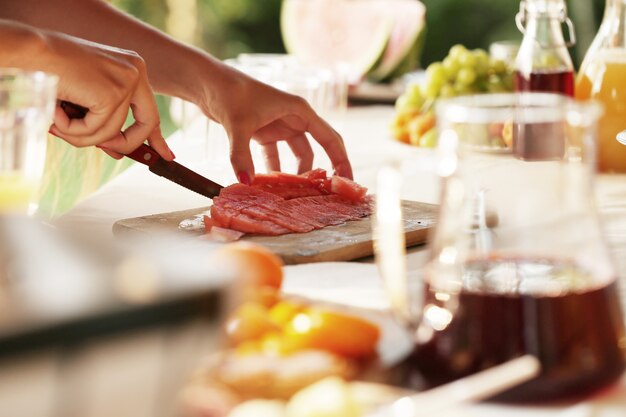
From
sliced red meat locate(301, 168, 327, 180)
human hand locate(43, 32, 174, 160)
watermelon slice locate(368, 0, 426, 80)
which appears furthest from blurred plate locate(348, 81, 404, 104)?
human hand locate(43, 32, 174, 160)

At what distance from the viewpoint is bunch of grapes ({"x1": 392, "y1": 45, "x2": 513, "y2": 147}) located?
2.27 metres

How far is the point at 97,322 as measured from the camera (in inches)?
16.0

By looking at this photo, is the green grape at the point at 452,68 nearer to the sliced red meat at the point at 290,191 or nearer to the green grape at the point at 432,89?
the green grape at the point at 432,89

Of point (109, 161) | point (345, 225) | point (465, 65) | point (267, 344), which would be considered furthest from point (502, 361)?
point (109, 161)

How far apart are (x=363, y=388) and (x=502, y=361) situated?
10cm

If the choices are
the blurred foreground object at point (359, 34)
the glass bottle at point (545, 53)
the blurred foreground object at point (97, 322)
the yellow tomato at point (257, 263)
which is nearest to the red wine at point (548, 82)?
the glass bottle at point (545, 53)

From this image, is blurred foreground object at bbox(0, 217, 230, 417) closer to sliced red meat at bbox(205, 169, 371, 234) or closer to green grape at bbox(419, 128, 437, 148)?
sliced red meat at bbox(205, 169, 371, 234)

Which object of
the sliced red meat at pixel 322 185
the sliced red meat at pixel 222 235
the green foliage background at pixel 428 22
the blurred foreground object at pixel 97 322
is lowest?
the green foliage background at pixel 428 22

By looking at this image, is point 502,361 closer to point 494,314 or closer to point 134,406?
point 494,314

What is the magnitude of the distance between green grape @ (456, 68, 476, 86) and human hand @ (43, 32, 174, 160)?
975 millimetres

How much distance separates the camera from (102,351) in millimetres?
405

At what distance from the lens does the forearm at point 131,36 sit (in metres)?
1.75

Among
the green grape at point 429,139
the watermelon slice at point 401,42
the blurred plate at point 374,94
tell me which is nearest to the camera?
the green grape at point 429,139

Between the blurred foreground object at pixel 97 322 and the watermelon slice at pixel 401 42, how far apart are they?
9.53ft
